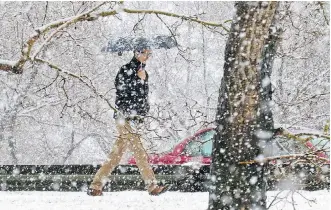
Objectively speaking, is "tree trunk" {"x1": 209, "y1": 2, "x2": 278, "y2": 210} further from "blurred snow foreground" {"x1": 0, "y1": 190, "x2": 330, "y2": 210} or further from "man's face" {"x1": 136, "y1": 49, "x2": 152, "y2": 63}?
"man's face" {"x1": 136, "y1": 49, "x2": 152, "y2": 63}

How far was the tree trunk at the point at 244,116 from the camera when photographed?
418cm

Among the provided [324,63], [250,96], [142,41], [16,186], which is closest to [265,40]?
[250,96]

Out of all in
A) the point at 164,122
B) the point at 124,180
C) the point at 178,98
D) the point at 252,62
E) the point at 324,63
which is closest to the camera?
the point at 252,62

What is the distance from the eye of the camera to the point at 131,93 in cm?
719

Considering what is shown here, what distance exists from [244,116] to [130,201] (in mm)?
3088

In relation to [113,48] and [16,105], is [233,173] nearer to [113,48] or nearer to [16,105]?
[113,48]

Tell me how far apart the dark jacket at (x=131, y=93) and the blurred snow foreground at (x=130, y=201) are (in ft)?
3.80

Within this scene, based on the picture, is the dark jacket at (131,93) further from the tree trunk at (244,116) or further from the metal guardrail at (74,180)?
the tree trunk at (244,116)

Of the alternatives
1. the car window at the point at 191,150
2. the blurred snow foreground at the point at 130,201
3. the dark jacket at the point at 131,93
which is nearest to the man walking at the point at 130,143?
the dark jacket at the point at 131,93

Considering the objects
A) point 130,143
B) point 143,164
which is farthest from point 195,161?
point 130,143

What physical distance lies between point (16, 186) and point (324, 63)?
54.2 feet

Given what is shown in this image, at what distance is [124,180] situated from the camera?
8.22 meters

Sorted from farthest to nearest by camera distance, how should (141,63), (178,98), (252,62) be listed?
(178,98) < (141,63) < (252,62)

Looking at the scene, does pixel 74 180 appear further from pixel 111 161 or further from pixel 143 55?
pixel 143 55
